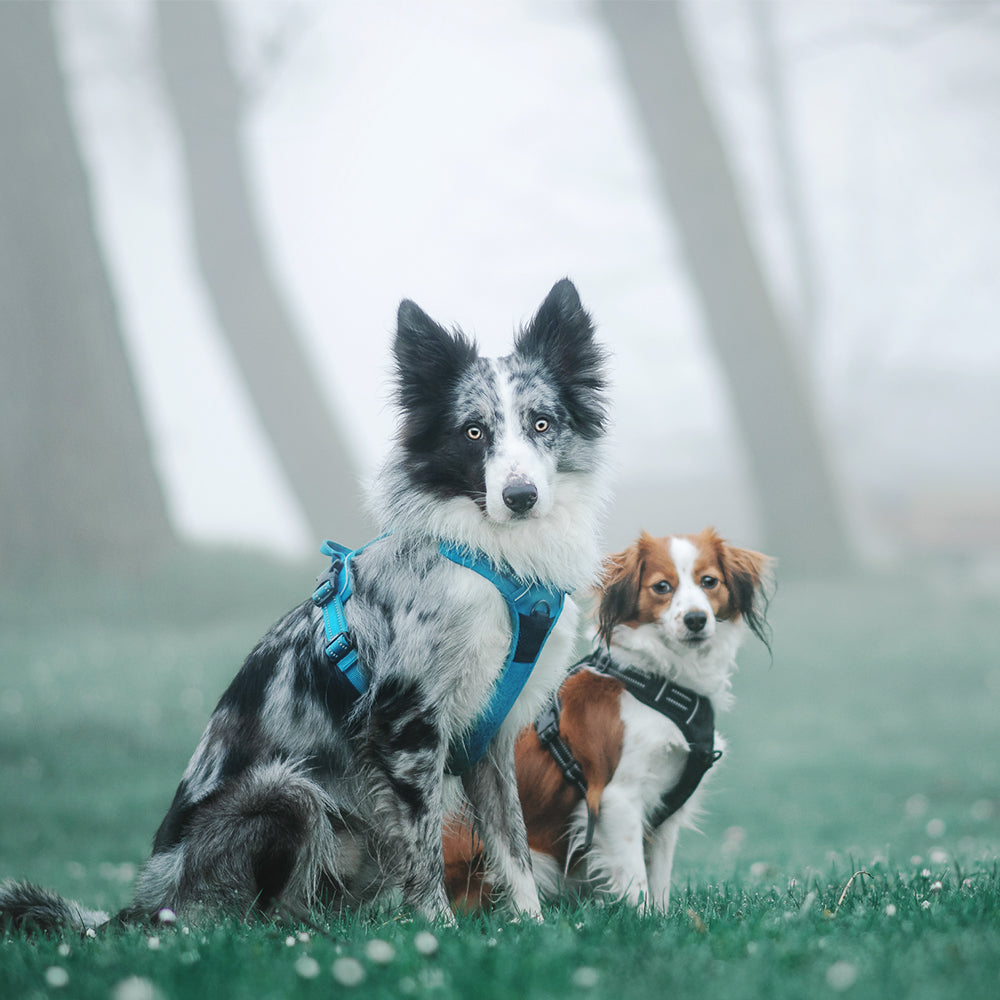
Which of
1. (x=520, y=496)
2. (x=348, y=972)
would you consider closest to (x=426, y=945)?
(x=348, y=972)

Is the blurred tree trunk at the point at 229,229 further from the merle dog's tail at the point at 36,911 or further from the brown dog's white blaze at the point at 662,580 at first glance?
the merle dog's tail at the point at 36,911

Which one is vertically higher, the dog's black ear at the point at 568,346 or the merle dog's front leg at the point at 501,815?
Answer: the dog's black ear at the point at 568,346

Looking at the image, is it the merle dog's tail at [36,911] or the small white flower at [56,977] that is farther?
the merle dog's tail at [36,911]

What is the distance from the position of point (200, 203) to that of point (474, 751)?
16.5 metres

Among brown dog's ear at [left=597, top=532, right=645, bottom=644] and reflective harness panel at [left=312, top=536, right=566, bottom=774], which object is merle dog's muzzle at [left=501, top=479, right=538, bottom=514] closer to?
reflective harness panel at [left=312, top=536, right=566, bottom=774]

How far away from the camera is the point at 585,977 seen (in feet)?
10.2

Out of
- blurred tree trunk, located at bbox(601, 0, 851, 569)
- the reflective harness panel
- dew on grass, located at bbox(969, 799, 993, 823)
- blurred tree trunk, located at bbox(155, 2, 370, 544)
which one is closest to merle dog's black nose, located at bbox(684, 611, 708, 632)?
the reflective harness panel

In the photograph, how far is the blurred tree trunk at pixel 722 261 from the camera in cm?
1612

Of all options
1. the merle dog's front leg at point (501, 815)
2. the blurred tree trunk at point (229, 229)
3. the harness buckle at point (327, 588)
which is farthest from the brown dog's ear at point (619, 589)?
the blurred tree trunk at point (229, 229)

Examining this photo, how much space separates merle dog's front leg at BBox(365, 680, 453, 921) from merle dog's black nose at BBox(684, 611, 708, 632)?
1204 mm

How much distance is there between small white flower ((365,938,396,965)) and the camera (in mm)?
3268

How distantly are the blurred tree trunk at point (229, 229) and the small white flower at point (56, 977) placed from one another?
50.5 feet

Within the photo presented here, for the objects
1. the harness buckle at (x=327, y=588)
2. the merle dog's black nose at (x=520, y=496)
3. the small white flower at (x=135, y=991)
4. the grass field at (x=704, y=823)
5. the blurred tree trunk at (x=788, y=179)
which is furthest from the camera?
the blurred tree trunk at (x=788, y=179)

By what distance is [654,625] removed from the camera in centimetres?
471
